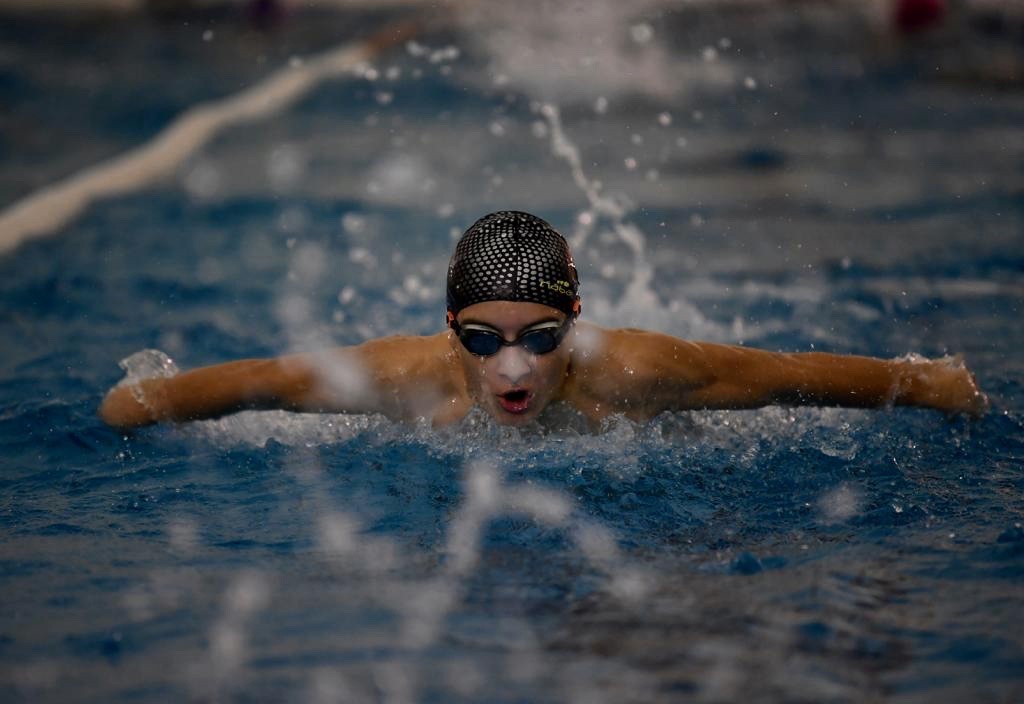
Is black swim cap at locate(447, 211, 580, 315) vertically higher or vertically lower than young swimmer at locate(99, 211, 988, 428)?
higher

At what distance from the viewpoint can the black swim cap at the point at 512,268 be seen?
3.53m

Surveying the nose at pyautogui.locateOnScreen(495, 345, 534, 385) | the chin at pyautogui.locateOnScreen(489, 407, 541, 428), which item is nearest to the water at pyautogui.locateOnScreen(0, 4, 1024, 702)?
the chin at pyautogui.locateOnScreen(489, 407, 541, 428)

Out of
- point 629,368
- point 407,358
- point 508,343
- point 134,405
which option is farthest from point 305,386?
point 629,368

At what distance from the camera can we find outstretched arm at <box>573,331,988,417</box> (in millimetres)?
3775

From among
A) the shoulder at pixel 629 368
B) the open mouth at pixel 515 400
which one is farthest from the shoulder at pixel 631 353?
the open mouth at pixel 515 400

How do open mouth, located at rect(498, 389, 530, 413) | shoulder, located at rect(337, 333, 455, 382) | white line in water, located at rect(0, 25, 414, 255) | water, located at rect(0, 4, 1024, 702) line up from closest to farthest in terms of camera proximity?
water, located at rect(0, 4, 1024, 702), open mouth, located at rect(498, 389, 530, 413), shoulder, located at rect(337, 333, 455, 382), white line in water, located at rect(0, 25, 414, 255)

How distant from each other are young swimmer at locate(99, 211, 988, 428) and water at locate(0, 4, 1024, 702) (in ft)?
0.50

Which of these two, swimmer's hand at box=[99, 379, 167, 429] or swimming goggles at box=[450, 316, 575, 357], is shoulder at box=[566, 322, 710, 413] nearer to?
swimming goggles at box=[450, 316, 575, 357]

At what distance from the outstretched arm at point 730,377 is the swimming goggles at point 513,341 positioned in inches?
13.1

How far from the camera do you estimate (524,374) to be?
3.55 metres

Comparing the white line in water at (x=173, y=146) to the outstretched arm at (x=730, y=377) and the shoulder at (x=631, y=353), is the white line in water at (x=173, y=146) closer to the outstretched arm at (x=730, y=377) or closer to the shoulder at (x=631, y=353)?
the shoulder at (x=631, y=353)

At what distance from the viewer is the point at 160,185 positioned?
8.55 metres

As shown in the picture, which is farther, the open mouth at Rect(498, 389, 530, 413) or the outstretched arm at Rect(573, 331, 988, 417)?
the outstretched arm at Rect(573, 331, 988, 417)

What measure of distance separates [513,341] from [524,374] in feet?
0.35
